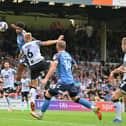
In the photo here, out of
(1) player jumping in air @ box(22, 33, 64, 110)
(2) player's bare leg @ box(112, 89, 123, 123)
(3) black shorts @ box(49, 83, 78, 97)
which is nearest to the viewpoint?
(3) black shorts @ box(49, 83, 78, 97)

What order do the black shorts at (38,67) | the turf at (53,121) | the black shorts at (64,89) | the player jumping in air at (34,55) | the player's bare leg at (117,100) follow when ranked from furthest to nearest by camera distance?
the black shorts at (38,67) → the player jumping in air at (34,55) → the player's bare leg at (117,100) → the black shorts at (64,89) → the turf at (53,121)

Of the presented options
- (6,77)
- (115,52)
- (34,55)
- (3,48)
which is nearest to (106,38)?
(115,52)

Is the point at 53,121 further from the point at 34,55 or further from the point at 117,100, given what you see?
the point at 34,55

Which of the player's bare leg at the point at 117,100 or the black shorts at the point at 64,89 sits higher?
the black shorts at the point at 64,89

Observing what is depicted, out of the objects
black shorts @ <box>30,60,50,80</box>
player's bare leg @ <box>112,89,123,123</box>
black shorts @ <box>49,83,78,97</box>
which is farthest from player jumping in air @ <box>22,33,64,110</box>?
player's bare leg @ <box>112,89,123,123</box>

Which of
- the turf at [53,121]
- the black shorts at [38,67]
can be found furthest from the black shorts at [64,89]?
the black shorts at [38,67]

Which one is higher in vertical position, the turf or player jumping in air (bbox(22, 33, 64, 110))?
player jumping in air (bbox(22, 33, 64, 110))

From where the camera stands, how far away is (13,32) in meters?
37.8

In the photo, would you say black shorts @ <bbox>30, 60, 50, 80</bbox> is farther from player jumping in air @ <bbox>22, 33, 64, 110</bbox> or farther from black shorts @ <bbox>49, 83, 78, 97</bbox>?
black shorts @ <bbox>49, 83, 78, 97</bbox>

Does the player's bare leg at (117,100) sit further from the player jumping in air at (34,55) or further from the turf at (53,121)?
the player jumping in air at (34,55)

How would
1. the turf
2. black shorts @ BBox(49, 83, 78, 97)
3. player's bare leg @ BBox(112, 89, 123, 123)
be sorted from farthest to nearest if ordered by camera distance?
player's bare leg @ BBox(112, 89, 123, 123) → black shorts @ BBox(49, 83, 78, 97) → the turf

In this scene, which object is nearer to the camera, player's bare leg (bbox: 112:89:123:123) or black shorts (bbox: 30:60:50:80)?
player's bare leg (bbox: 112:89:123:123)

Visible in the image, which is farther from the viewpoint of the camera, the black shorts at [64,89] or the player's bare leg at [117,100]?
the player's bare leg at [117,100]

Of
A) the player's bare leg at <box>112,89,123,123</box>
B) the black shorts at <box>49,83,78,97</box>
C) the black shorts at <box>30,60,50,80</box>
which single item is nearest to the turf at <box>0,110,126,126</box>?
the player's bare leg at <box>112,89,123,123</box>
